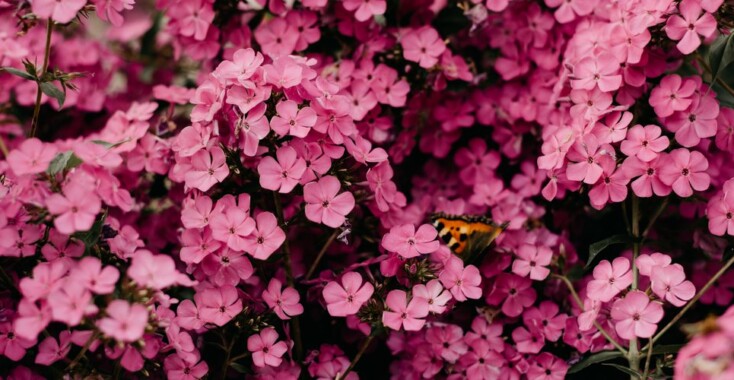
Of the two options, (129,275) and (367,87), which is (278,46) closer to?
(367,87)

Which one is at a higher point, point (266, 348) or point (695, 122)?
point (695, 122)

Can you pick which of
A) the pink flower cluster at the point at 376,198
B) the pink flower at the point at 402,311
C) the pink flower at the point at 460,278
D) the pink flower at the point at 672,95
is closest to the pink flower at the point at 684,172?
the pink flower cluster at the point at 376,198

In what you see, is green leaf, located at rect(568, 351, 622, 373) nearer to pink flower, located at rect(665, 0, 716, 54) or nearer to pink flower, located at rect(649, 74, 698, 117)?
pink flower, located at rect(649, 74, 698, 117)

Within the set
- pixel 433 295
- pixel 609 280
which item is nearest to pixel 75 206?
pixel 433 295

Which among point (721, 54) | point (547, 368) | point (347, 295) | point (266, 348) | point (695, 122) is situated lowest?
point (547, 368)

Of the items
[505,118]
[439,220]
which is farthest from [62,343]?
[505,118]

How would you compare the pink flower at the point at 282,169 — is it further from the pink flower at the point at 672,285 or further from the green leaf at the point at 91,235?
the pink flower at the point at 672,285

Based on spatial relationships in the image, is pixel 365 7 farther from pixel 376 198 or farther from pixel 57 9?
pixel 57 9
